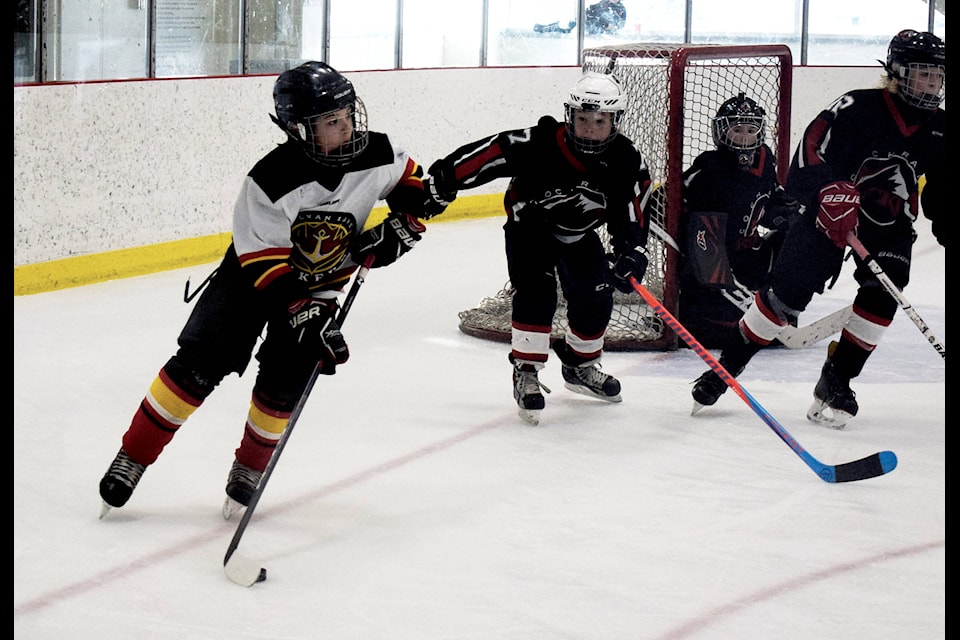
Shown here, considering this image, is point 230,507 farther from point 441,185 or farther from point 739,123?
point 739,123

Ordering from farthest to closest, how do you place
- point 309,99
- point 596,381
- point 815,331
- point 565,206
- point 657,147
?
point 657,147
point 815,331
point 596,381
point 565,206
point 309,99

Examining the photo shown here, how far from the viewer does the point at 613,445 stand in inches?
111

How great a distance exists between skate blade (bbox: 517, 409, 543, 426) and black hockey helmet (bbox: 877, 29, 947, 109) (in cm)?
110

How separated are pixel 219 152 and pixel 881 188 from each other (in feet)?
9.19

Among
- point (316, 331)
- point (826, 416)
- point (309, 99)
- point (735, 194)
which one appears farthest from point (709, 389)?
point (309, 99)

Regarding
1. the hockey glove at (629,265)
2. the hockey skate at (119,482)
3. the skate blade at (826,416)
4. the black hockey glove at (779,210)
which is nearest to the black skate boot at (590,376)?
the hockey glove at (629,265)

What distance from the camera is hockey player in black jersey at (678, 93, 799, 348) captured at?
11.6ft

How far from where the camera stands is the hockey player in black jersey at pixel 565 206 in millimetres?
2814

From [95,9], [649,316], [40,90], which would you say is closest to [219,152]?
[95,9]

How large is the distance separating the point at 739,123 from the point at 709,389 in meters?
0.87

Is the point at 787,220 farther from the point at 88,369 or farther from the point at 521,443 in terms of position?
the point at 88,369

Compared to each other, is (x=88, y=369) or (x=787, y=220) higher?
(x=787, y=220)

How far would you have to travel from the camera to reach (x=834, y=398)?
298 cm

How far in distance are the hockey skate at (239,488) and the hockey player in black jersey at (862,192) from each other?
1234 millimetres
